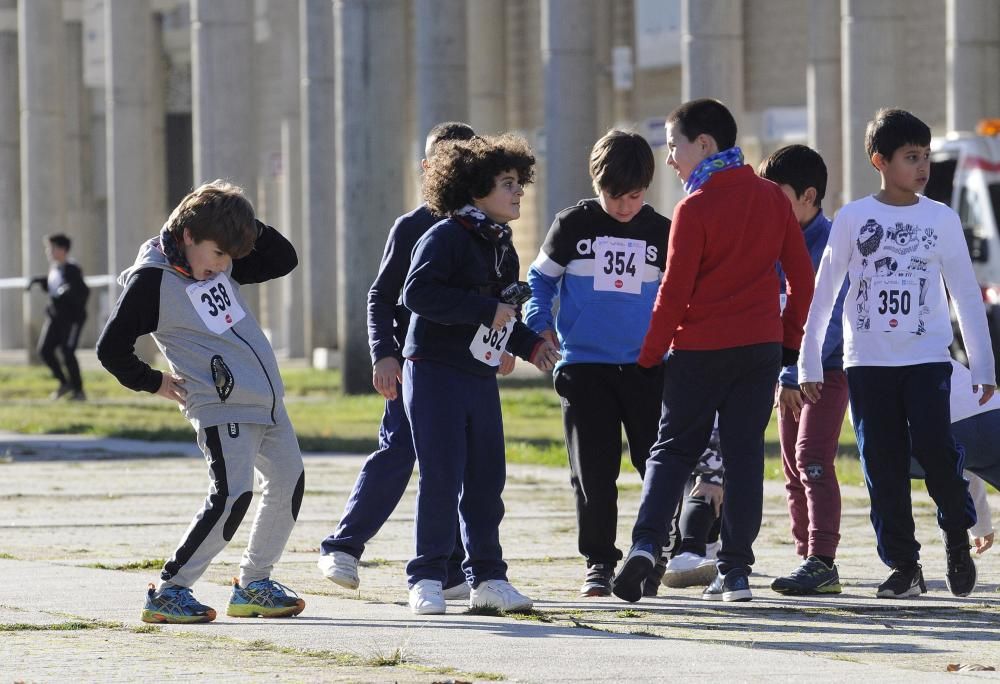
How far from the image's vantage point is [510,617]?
6848 millimetres

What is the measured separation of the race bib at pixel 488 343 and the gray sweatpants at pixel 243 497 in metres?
0.66

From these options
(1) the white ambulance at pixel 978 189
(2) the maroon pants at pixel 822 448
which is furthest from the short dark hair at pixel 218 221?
(1) the white ambulance at pixel 978 189

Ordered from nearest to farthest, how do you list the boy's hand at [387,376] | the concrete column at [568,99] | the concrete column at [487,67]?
the boy's hand at [387,376] < the concrete column at [568,99] < the concrete column at [487,67]

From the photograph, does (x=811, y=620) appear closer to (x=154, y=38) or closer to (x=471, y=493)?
(x=471, y=493)

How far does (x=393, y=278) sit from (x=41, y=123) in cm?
3015

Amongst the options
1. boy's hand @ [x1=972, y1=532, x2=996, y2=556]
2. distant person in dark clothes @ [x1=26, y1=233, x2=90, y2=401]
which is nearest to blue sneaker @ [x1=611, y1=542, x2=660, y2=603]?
boy's hand @ [x1=972, y1=532, x2=996, y2=556]

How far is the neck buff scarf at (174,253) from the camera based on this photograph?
6.81m

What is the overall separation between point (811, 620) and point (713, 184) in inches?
57.2

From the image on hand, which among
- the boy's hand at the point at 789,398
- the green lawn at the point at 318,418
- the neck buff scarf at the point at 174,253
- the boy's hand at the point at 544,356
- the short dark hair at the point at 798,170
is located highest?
the short dark hair at the point at 798,170

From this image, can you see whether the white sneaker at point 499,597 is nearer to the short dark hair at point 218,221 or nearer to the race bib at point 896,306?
the short dark hair at point 218,221

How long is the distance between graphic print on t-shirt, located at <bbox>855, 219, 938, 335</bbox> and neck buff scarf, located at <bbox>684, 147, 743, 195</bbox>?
0.58m

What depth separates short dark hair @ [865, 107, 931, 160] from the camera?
753 centimetres

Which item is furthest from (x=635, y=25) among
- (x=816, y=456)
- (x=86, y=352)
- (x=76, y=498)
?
(x=816, y=456)

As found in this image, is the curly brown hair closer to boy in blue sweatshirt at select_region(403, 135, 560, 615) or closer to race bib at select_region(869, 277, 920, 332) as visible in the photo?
boy in blue sweatshirt at select_region(403, 135, 560, 615)
